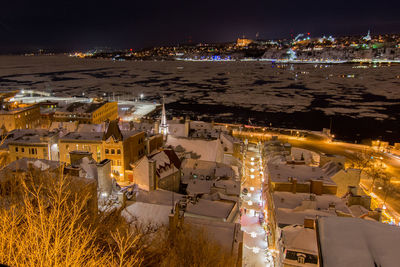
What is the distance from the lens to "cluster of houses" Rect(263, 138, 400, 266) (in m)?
8.07

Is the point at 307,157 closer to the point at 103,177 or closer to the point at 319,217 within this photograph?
the point at 103,177

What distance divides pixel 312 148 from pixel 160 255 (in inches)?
1750

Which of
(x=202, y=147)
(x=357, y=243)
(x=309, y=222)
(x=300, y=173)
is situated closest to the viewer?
(x=357, y=243)

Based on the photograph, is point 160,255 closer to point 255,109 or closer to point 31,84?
point 255,109

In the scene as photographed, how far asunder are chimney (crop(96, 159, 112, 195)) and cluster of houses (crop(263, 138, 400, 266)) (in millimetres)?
13079

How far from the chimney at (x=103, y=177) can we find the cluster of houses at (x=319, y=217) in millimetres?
13079

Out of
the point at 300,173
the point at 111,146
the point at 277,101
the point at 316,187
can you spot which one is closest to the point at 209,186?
the point at 300,173

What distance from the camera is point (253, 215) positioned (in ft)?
99.7

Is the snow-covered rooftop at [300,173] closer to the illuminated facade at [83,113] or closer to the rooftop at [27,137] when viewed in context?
the rooftop at [27,137]

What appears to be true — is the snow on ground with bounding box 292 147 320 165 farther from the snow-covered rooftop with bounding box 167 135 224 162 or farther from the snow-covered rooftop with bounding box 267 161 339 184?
the snow-covered rooftop with bounding box 167 135 224 162

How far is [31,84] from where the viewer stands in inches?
5531

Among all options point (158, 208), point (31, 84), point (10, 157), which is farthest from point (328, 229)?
point (31, 84)

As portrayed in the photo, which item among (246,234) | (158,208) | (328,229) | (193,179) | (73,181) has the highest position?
(328,229)

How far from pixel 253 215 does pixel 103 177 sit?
1447 centimetres
